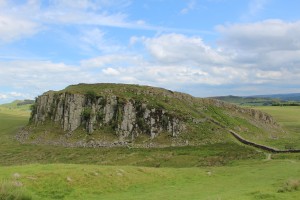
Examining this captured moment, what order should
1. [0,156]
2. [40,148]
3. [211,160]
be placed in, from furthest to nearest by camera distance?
[40,148] < [0,156] < [211,160]

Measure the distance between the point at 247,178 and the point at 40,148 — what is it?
56865mm

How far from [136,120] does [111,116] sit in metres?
7.45

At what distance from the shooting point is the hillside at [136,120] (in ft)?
278

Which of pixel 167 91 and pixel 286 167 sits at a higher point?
pixel 167 91

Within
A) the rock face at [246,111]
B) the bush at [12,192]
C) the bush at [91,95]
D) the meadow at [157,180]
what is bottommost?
the meadow at [157,180]

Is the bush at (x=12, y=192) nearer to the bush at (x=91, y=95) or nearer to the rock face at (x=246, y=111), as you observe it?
the bush at (x=91, y=95)

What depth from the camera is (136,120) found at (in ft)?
295

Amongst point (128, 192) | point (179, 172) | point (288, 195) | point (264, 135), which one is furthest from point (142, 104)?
point (288, 195)

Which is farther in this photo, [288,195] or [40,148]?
[40,148]

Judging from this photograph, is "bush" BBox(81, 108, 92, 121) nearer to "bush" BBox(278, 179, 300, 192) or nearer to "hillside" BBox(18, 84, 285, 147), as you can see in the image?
"hillside" BBox(18, 84, 285, 147)

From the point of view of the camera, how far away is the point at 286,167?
4409 cm

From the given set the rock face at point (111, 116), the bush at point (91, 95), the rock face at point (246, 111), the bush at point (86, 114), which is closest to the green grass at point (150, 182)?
the rock face at point (111, 116)

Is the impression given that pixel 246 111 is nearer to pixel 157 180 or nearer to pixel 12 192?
pixel 157 180

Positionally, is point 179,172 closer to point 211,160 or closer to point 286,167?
point 286,167
